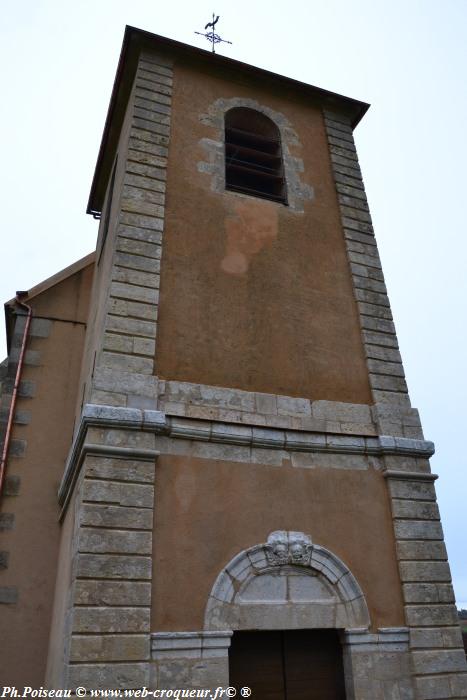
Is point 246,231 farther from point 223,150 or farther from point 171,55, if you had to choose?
point 171,55

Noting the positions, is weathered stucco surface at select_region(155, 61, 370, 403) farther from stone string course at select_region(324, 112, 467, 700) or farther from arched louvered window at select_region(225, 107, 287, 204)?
arched louvered window at select_region(225, 107, 287, 204)

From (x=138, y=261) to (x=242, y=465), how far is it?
90.5 inches

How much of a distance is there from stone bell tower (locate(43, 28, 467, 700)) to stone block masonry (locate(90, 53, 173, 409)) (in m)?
0.02

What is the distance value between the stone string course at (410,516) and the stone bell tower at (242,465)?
18 mm

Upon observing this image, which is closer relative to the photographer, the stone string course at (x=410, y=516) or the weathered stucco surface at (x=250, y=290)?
the stone string course at (x=410, y=516)

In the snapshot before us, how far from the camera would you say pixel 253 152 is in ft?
24.8

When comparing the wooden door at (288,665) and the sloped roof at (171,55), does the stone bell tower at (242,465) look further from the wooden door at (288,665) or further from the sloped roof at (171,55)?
the sloped roof at (171,55)

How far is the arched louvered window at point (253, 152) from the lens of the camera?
760 centimetres

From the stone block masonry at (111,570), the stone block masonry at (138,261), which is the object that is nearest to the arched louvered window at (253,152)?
the stone block masonry at (138,261)

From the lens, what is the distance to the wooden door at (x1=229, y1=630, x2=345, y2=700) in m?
4.67

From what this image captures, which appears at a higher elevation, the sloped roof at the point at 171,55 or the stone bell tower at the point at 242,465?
the sloped roof at the point at 171,55

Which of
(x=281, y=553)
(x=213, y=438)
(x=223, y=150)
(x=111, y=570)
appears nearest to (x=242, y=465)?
(x=213, y=438)

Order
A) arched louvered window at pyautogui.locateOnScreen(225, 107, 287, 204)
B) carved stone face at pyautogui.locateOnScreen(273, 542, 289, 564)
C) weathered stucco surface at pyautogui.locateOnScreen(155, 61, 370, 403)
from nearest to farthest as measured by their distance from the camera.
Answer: carved stone face at pyautogui.locateOnScreen(273, 542, 289, 564) < weathered stucco surface at pyautogui.locateOnScreen(155, 61, 370, 403) < arched louvered window at pyautogui.locateOnScreen(225, 107, 287, 204)

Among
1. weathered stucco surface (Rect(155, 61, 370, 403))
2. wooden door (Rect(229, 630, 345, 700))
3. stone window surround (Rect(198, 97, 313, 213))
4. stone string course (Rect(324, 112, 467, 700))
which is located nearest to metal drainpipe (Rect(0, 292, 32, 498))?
weathered stucco surface (Rect(155, 61, 370, 403))
